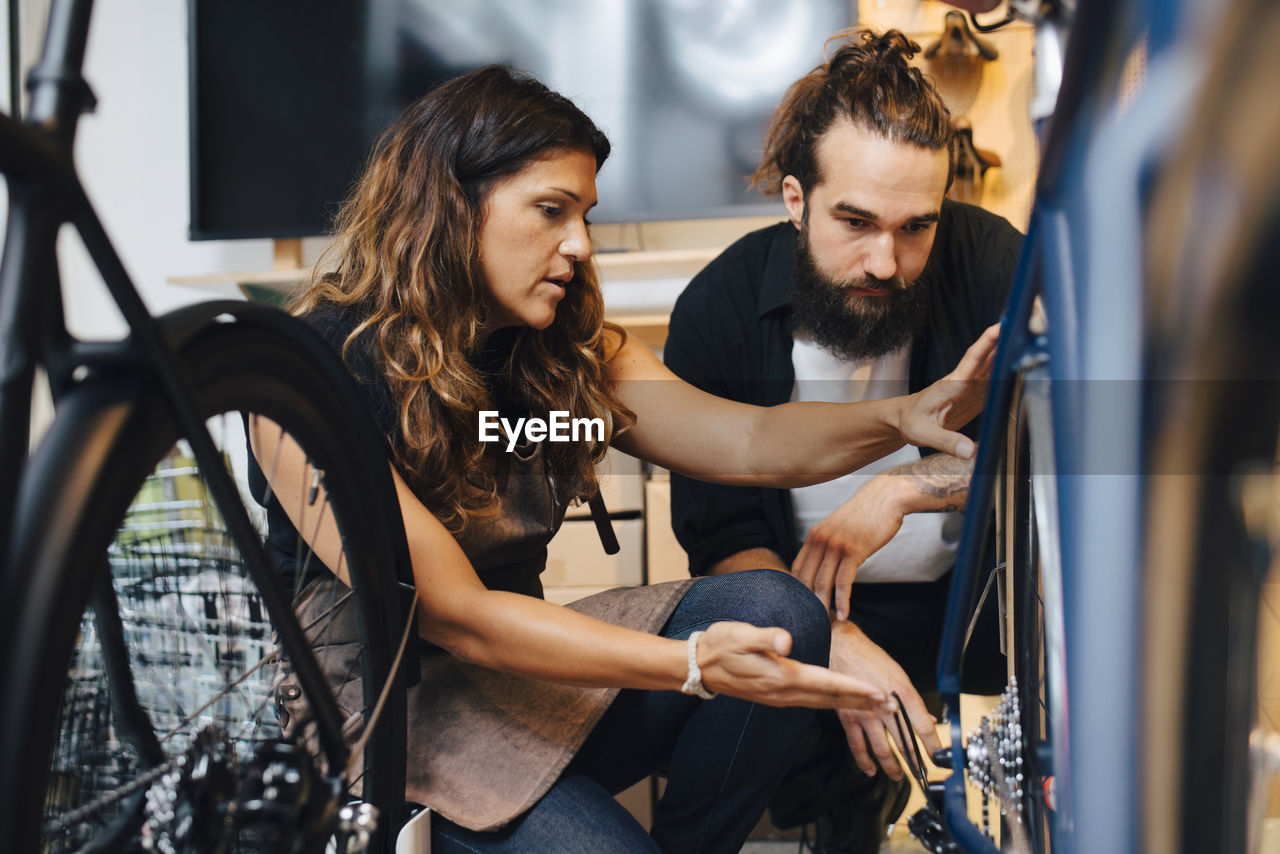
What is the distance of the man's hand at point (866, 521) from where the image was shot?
903 millimetres

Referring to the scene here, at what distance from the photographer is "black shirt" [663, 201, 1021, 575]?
36.3 inches

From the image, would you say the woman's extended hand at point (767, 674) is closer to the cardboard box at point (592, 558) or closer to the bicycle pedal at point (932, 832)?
the bicycle pedal at point (932, 832)

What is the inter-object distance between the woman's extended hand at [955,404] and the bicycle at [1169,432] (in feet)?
1.20

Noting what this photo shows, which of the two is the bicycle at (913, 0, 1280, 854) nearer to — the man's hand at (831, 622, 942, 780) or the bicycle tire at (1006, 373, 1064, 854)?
the bicycle tire at (1006, 373, 1064, 854)

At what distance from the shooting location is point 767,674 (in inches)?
22.9

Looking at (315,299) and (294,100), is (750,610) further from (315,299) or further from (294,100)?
(294,100)

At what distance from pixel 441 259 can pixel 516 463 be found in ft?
0.58

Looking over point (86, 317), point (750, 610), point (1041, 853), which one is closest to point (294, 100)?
point (86, 317)

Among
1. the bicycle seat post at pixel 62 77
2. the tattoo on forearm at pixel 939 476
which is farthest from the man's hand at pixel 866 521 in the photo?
the bicycle seat post at pixel 62 77

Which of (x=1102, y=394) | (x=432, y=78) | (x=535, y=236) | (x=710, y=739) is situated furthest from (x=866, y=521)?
(x=432, y=78)

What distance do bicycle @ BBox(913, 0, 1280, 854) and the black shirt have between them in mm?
541

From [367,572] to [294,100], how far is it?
92 cm

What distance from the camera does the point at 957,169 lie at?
1.03 metres

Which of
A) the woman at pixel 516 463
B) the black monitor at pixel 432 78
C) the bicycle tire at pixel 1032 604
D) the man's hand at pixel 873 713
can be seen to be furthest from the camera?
the black monitor at pixel 432 78
